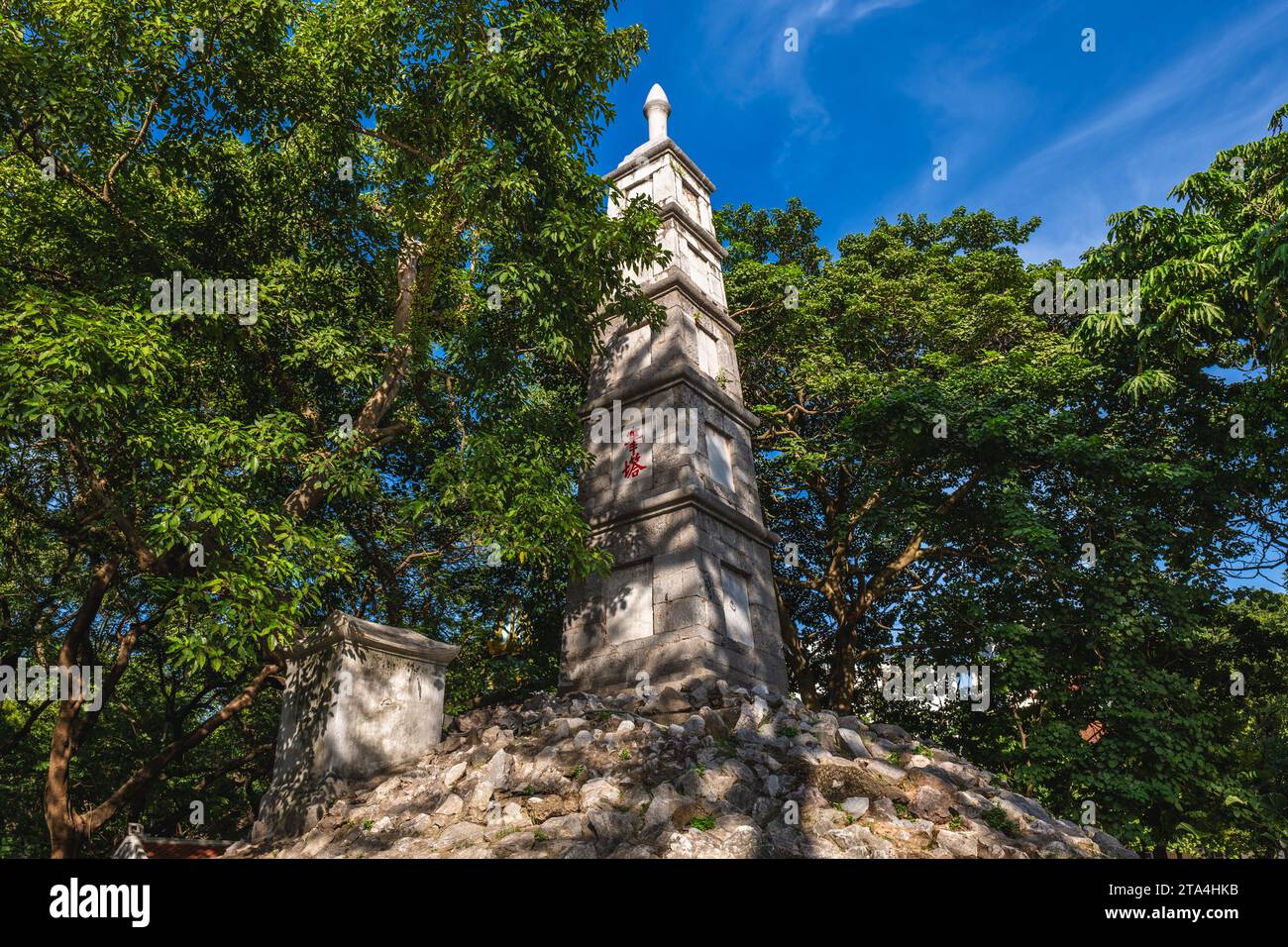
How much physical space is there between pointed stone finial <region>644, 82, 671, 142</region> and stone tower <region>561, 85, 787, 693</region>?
5.36ft

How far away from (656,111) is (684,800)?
1470 centimetres

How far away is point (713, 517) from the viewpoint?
11898 millimetres

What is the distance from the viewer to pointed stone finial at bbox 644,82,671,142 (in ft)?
52.9

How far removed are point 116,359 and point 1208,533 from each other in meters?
16.9

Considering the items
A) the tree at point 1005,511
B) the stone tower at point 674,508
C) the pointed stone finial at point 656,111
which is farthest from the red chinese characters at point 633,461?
the pointed stone finial at point 656,111

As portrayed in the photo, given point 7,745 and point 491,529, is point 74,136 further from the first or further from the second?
point 7,745

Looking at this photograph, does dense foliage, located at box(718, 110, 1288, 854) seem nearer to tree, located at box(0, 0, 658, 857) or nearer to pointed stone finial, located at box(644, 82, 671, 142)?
pointed stone finial, located at box(644, 82, 671, 142)

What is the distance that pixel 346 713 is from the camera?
777 cm

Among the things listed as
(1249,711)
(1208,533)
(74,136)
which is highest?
(74,136)

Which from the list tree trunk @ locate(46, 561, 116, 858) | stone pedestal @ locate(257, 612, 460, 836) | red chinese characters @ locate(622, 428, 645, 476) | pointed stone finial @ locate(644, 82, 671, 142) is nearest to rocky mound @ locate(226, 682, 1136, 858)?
stone pedestal @ locate(257, 612, 460, 836)

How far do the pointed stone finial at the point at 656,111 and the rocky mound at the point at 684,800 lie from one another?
41.5 ft

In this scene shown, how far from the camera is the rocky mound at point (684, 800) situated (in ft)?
19.3

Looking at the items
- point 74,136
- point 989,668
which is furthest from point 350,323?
point 989,668

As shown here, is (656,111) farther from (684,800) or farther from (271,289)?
Result: (684,800)
